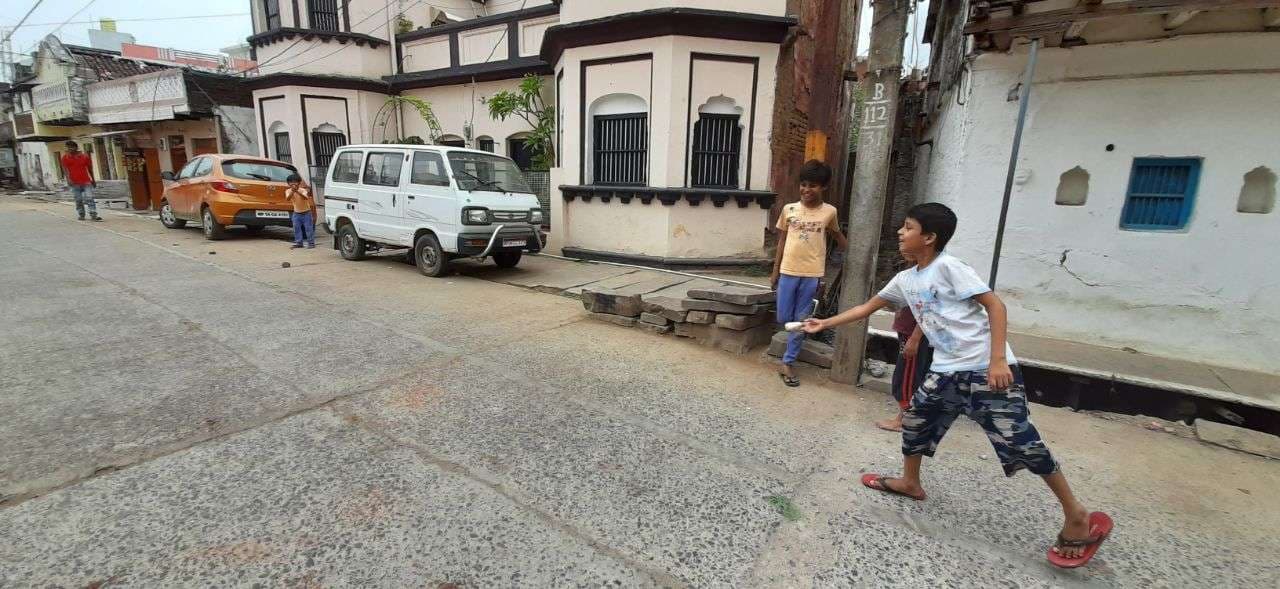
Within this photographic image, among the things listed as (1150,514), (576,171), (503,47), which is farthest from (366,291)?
(503,47)

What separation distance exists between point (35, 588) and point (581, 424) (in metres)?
2.36

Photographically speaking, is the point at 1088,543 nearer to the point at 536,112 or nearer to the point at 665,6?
the point at 665,6

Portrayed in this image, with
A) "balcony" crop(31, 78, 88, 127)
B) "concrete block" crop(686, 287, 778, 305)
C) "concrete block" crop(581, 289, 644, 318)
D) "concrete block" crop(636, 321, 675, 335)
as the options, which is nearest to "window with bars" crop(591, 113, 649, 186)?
"concrete block" crop(581, 289, 644, 318)

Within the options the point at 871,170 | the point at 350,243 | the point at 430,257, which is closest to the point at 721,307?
the point at 871,170

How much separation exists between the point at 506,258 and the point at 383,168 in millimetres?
2228

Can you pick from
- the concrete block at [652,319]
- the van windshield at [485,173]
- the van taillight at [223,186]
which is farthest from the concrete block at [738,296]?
the van taillight at [223,186]

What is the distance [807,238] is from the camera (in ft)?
14.0

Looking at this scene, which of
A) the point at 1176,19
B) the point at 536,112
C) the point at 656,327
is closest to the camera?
the point at 1176,19

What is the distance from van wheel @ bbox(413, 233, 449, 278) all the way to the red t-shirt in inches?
450

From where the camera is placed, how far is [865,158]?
425 centimetres

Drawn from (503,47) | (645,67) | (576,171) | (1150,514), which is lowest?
(1150,514)

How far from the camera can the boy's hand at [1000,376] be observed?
2289 millimetres

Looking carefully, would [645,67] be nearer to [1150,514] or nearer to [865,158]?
[865,158]

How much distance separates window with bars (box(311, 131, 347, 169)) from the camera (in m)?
14.3
